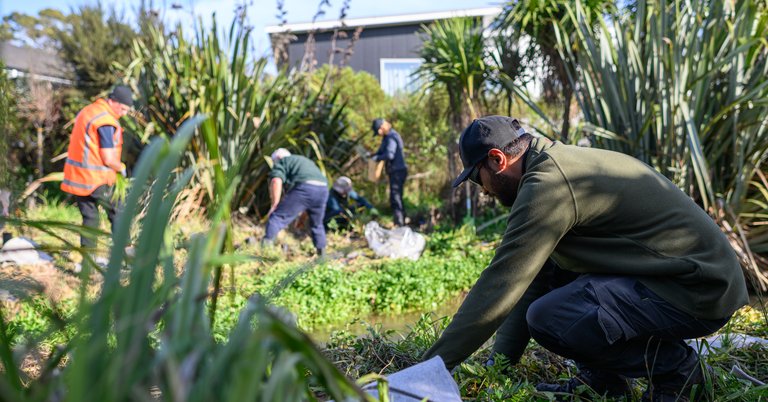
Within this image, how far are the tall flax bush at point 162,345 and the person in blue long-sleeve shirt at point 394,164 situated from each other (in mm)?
8584

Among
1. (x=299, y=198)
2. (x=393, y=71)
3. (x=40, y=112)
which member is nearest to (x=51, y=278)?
(x=299, y=198)

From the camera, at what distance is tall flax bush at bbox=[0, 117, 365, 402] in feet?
3.42

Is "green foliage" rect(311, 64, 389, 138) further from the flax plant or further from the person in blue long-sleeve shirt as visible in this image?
the flax plant

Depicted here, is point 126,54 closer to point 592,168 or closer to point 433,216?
point 433,216

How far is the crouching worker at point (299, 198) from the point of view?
789 cm

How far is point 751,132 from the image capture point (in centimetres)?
539

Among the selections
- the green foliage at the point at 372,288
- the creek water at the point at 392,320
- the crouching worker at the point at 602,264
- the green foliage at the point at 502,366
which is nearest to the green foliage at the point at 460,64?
the green foliage at the point at 372,288

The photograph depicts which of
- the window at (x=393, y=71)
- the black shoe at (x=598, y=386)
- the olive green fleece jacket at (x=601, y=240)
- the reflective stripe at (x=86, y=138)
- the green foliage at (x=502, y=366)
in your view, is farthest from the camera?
the window at (x=393, y=71)

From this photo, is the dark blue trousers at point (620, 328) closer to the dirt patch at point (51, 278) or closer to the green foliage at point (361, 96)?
the dirt patch at point (51, 278)

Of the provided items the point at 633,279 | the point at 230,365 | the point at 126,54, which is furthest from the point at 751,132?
the point at 126,54

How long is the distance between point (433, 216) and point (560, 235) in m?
7.36

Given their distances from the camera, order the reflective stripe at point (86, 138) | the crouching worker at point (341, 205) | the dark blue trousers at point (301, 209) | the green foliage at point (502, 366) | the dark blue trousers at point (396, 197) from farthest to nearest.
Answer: the dark blue trousers at point (396, 197)
the crouching worker at point (341, 205)
the dark blue trousers at point (301, 209)
the reflective stripe at point (86, 138)
the green foliage at point (502, 366)

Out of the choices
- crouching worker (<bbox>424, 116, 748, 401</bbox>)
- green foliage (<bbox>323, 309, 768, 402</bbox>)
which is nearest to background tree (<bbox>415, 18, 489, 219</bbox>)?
green foliage (<bbox>323, 309, 768, 402</bbox>)

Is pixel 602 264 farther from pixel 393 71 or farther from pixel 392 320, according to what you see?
pixel 393 71
